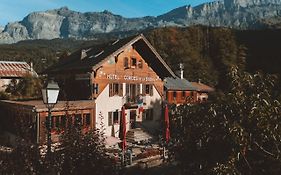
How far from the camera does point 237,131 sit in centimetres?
589

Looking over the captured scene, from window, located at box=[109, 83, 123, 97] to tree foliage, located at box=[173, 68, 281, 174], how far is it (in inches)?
873

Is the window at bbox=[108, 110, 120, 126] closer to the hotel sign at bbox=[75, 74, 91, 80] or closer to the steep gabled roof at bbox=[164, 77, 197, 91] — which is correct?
the hotel sign at bbox=[75, 74, 91, 80]

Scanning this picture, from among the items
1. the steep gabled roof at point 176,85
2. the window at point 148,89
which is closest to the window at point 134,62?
the window at point 148,89

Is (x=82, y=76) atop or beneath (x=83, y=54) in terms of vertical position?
beneath

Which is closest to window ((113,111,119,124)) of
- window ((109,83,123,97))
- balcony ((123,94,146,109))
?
balcony ((123,94,146,109))

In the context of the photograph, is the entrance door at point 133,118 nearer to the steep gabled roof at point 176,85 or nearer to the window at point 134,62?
the window at point 134,62

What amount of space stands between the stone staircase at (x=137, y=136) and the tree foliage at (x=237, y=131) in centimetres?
2217

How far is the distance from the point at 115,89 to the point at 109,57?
3.05 metres

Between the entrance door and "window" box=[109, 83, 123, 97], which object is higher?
"window" box=[109, 83, 123, 97]

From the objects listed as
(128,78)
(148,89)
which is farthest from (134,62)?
(148,89)

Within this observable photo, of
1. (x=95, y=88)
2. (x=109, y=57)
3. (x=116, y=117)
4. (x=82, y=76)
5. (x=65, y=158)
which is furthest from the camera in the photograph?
(x=116, y=117)

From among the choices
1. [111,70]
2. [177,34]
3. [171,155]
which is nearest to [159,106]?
[111,70]

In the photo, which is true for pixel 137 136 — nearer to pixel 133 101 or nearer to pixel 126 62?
pixel 133 101

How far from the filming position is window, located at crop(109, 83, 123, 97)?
30.5 m
